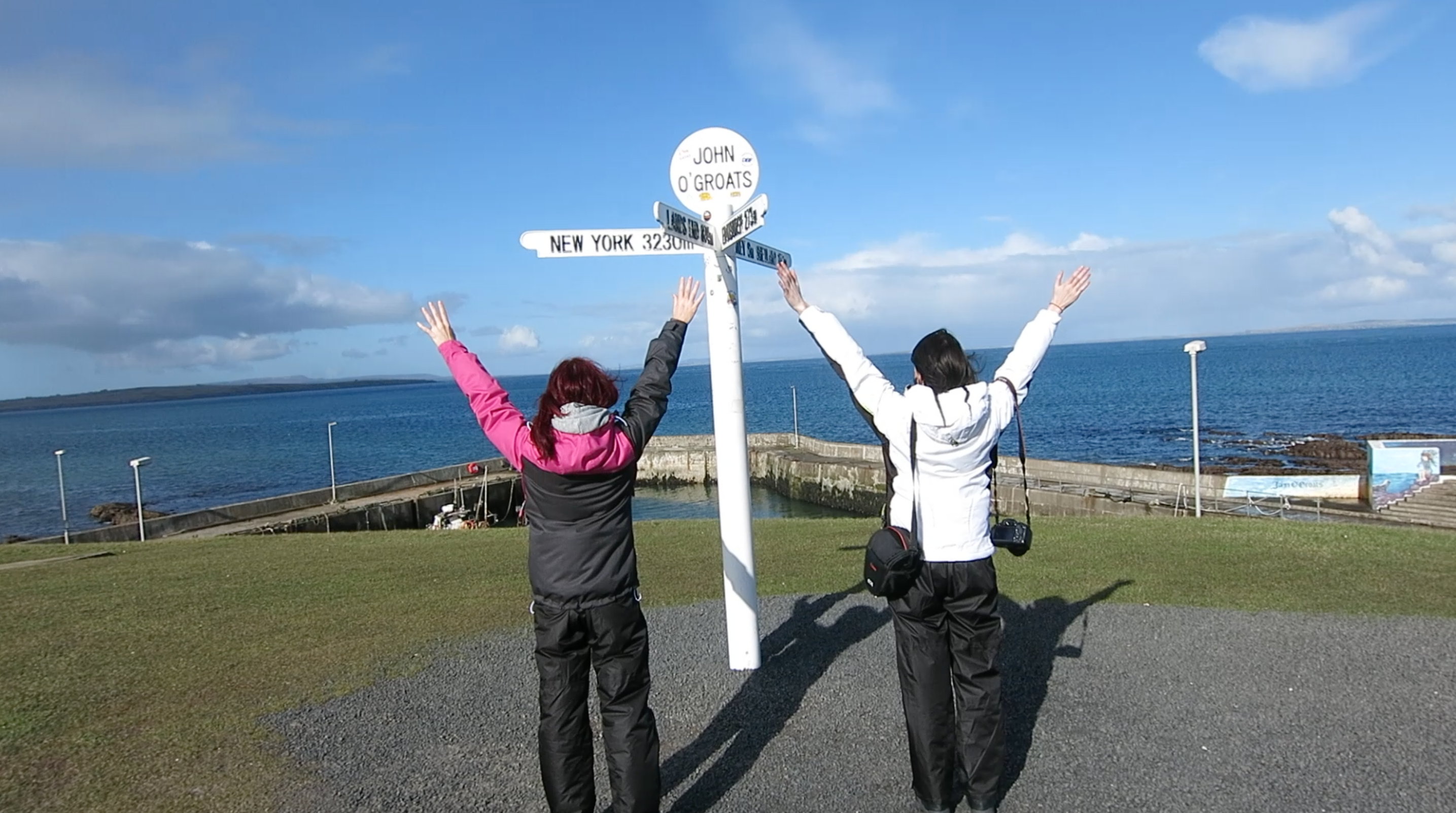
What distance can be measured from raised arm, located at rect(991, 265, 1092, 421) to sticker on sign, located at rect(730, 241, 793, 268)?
1.85m

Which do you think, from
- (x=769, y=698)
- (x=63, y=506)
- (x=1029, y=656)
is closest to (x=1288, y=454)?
(x=1029, y=656)

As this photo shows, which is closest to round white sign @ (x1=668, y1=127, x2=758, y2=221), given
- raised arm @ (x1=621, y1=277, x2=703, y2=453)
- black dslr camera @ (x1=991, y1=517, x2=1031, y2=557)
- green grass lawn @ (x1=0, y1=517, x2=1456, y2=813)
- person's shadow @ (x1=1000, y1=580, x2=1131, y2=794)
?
raised arm @ (x1=621, y1=277, x2=703, y2=453)

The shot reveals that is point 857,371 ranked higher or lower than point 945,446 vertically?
higher

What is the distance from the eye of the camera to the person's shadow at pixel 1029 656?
15.5 ft

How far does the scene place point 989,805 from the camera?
397cm

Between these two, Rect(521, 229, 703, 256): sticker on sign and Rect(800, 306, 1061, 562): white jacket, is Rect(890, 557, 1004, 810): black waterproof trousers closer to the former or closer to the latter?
Rect(800, 306, 1061, 562): white jacket

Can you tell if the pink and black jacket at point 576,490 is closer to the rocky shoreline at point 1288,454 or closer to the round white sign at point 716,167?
the round white sign at point 716,167

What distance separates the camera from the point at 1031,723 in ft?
16.3

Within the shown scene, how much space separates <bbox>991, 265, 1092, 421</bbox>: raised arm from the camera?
400cm

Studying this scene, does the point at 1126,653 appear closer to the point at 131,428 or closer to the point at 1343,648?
the point at 1343,648

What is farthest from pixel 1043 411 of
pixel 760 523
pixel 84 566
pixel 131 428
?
pixel 131 428

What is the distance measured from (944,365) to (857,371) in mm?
401

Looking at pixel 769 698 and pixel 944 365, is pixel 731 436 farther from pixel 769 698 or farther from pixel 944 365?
pixel 944 365

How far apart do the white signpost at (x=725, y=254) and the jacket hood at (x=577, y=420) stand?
1.73 m
